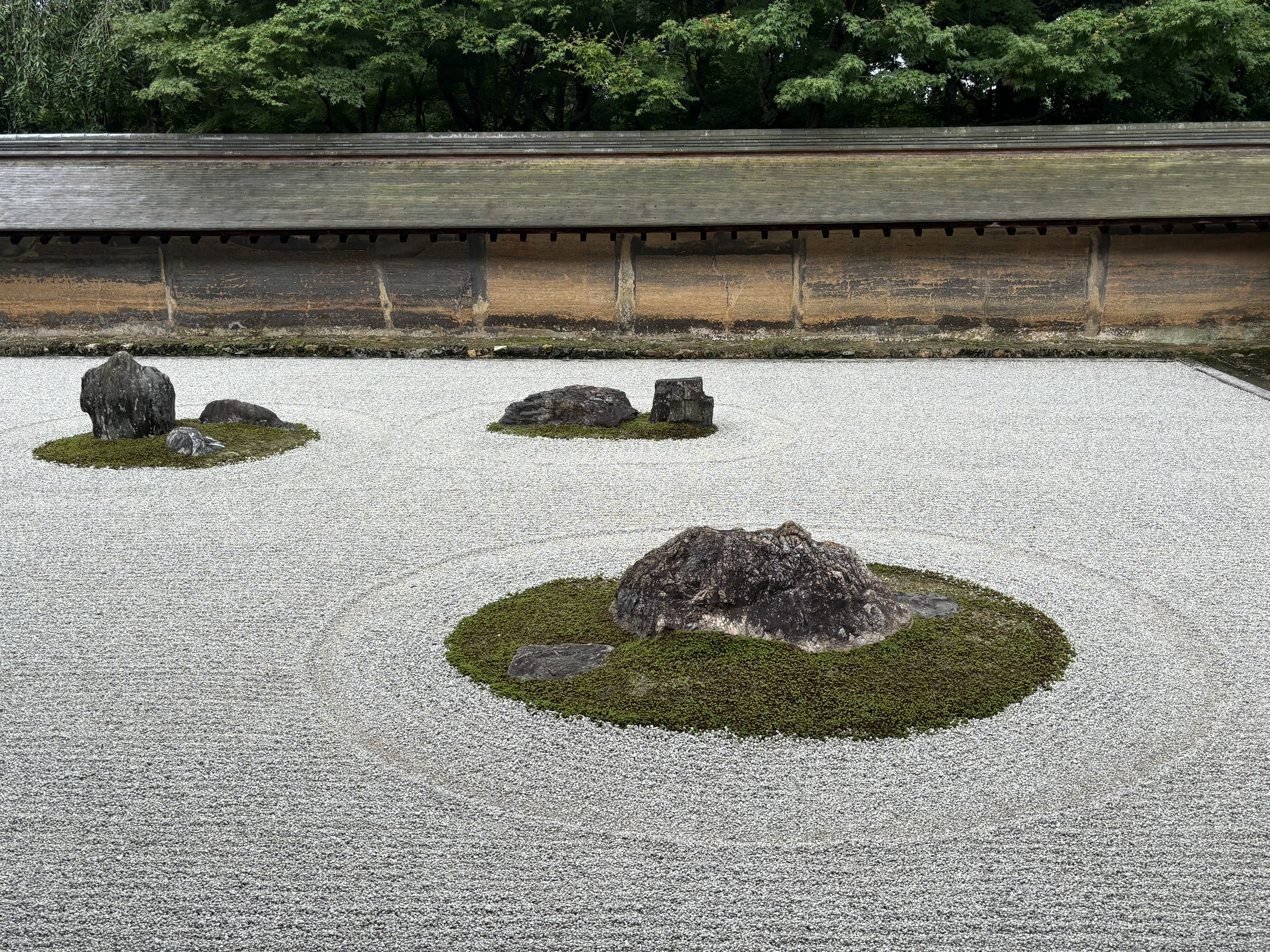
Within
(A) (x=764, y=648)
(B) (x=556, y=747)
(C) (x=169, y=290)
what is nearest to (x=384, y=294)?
(C) (x=169, y=290)

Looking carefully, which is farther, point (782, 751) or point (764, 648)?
point (764, 648)

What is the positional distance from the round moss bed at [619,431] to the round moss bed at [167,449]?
1.83 metres

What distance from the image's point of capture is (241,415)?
9.91 m

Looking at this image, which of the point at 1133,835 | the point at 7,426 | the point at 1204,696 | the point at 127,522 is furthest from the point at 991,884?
the point at 7,426

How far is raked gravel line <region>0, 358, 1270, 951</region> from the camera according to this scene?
3.09 metres

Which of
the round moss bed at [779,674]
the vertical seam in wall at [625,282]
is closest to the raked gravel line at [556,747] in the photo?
the round moss bed at [779,674]

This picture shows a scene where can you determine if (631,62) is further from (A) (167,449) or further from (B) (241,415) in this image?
(A) (167,449)

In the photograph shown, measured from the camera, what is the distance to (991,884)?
3.19 metres

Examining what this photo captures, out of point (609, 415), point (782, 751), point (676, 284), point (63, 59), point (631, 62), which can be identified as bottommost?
point (782, 751)

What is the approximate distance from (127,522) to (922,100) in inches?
782

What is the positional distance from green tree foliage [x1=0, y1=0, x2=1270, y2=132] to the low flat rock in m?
16.3

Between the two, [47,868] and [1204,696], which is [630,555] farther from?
[47,868]

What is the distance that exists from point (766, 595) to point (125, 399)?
6538 mm

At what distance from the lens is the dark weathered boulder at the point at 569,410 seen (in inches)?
403
